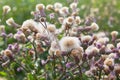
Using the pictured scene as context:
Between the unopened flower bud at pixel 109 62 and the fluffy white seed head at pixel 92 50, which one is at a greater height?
the fluffy white seed head at pixel 92 50

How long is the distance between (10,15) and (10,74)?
3.24m

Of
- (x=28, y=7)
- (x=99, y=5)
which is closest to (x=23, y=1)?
(x=28, y=7)

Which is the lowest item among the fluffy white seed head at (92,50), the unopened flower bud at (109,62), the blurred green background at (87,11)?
the unopened flower bud at (109,62)

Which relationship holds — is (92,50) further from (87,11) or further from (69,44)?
(87,11)

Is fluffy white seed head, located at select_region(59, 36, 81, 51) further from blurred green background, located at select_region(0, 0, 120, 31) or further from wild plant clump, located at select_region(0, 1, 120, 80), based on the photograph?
blurred green background, located at select_region(0, 0, 120, 31)

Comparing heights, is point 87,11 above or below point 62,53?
above

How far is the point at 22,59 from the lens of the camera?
262 cm

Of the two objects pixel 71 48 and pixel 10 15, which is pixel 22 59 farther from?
pixel 10 15

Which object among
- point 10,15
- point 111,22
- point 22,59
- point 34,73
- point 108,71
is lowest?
point 108,71

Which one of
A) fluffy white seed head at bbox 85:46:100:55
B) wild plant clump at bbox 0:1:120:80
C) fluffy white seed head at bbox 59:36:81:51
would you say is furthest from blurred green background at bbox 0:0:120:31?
fluffy white seed head at bbox 59:36:81:51

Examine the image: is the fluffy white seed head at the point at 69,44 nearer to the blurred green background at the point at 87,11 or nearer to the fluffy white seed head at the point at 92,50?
the fluffy white seed head at the point at 92,50

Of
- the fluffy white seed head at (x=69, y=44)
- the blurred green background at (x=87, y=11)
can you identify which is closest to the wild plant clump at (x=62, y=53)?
the fluffy white seed head at (x=69, y=44)

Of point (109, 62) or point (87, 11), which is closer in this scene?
point (109, 62)

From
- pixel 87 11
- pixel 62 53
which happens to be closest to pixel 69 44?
pixel 62 53
